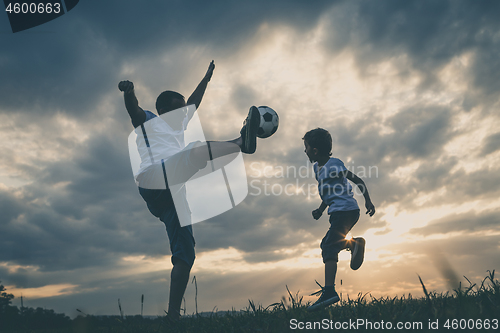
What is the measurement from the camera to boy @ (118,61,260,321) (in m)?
4.02

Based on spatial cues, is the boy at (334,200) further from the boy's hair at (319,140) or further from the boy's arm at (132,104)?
the boy's arm at (132,104)

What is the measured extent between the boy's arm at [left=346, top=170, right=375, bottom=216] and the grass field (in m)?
1.52

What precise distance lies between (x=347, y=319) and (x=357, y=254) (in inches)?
94.8

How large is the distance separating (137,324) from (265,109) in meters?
3.67

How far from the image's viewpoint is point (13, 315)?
6.25ft

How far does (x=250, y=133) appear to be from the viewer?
4.31m

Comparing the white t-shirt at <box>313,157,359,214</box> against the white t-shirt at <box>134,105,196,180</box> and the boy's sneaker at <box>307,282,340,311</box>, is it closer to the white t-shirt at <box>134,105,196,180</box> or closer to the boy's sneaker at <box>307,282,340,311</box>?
the boy's sneaker at <box>307,282,340,311</box>

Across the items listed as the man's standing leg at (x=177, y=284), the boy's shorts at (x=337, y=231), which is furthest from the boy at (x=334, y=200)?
the man's standing leg at (x=177, y=284)

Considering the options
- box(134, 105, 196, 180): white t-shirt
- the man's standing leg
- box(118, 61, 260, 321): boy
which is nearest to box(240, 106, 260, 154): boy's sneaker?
box(118, 61, 260, 321): boy

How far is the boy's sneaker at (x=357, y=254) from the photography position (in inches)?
195

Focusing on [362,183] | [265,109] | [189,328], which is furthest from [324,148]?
[189,328]

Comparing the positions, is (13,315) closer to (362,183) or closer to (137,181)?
(137,181)

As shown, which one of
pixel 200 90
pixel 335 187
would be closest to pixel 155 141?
pixel 200 90

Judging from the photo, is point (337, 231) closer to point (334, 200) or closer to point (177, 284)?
point (334, 200)
